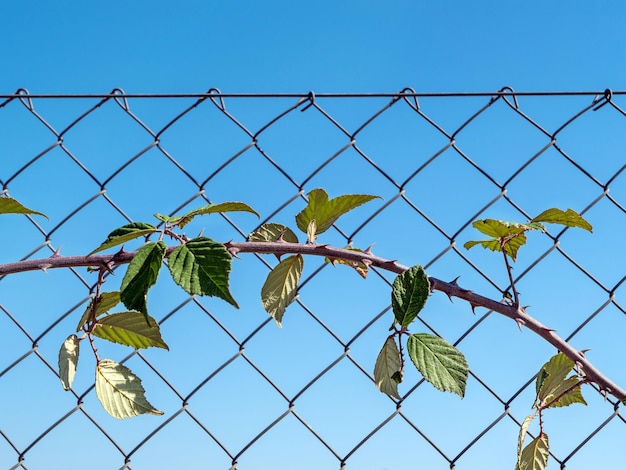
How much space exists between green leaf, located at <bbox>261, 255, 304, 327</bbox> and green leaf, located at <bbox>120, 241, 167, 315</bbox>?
263mm

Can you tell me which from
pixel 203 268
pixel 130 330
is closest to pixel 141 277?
pixel 203 268

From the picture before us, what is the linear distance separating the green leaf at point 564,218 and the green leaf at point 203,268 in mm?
511

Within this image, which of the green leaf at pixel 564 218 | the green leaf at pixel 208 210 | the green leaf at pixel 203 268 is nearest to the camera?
the green leaf at pixel 203 268

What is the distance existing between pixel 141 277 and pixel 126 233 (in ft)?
0.26

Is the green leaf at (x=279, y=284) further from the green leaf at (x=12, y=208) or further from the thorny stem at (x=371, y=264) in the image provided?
the green leaf at (x=12, y=208)

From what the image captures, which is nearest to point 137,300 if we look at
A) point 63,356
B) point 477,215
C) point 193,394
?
point 63,356

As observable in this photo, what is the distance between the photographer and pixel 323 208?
3.38 ft

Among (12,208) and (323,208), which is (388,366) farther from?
(12,208)

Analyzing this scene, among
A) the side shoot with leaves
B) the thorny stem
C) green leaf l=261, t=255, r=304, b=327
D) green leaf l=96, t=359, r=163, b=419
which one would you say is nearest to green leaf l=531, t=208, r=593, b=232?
the side shoot with leaves

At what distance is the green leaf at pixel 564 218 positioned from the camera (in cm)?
104

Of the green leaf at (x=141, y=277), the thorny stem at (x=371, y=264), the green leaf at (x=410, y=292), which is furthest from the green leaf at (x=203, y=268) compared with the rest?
the green leaf at (x=410, y=292)

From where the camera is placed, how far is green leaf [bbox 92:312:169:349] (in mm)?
1021

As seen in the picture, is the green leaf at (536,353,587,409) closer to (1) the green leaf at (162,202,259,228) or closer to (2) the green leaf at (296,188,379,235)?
(2) the green leaf at (296,188,379,235)

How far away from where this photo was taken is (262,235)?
1.07 metres
